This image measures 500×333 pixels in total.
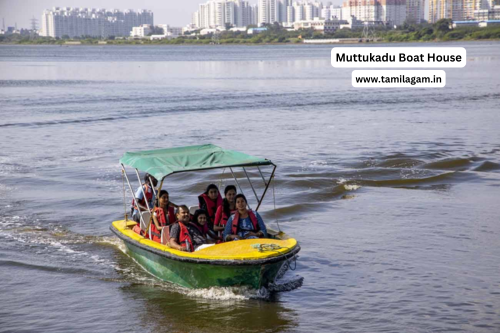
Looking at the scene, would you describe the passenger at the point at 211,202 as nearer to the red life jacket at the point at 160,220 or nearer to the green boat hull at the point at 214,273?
the red life jacket at the point at 160,220

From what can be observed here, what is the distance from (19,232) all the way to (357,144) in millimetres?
15241

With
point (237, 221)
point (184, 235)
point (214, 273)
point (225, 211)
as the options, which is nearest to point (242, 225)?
point (237, 221)

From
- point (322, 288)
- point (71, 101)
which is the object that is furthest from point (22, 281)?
point (71, 101)

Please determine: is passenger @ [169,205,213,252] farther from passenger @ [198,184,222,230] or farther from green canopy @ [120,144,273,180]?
passenger @ [198,184,222,230]

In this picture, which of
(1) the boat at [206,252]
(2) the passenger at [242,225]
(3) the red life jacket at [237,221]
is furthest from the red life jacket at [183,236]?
(3) the red life jacket at [237,221]

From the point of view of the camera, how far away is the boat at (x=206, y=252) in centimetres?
1083

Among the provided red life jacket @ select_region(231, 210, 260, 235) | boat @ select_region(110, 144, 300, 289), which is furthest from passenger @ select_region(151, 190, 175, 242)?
red life jacket @ select_region(231, 210, 260, 235)

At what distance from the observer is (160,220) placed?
1253 centimetres

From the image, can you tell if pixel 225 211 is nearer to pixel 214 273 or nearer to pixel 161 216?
pixel 161 216

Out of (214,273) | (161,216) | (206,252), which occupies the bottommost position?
(214,273)

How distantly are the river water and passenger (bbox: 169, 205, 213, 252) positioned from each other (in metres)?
0.80

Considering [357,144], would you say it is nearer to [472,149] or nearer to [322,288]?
[472,149]

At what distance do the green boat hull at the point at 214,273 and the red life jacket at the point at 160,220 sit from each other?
483 mm

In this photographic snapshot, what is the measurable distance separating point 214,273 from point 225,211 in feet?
6.21
